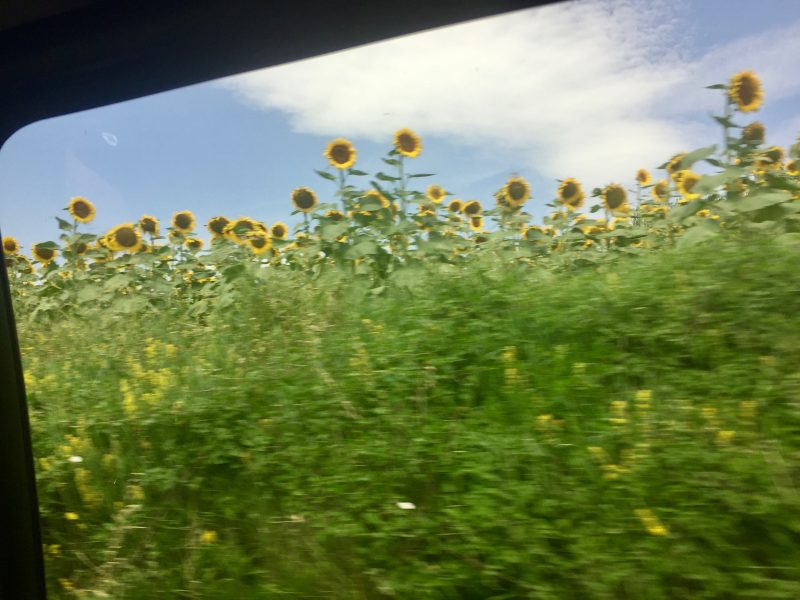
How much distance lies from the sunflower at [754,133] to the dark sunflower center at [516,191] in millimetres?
1109

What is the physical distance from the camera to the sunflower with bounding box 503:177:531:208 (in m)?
3.41

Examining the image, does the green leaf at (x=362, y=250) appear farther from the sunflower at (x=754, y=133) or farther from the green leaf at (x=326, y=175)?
the sunflower at (x=754, y=133)

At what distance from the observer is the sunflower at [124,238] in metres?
4.14

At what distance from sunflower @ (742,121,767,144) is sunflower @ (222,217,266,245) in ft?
8.90

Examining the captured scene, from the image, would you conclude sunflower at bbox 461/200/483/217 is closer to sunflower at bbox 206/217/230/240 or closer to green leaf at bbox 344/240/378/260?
green leaf at bbox 344/240/378/260

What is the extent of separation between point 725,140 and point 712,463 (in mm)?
1548

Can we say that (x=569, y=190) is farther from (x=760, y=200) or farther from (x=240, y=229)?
(x=240, y=229)

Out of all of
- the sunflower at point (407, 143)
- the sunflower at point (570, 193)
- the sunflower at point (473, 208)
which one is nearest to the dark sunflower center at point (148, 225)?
the sunflower at point (407, 143)

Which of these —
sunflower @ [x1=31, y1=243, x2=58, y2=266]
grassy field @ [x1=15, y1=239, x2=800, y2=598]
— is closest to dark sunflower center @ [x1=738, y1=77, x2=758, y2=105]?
grassy field @ [x1=15, y1=239, x2=800, y2=598]

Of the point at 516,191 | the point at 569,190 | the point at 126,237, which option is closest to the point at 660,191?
the point at 569,190

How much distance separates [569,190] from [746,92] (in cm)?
97

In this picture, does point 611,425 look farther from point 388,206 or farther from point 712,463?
point 388,206

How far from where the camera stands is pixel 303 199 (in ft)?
12.0

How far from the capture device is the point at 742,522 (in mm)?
1767
